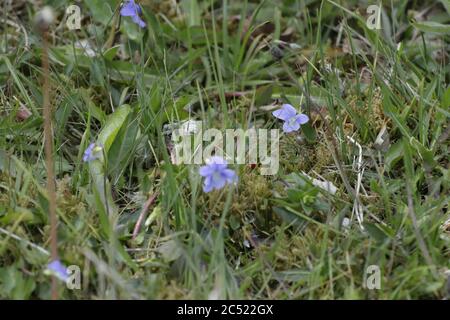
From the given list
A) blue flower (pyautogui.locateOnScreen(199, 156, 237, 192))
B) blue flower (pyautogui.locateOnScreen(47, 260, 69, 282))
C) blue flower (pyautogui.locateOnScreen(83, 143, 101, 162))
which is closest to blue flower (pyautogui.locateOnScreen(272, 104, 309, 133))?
blue flower (pyautogui.locateOnScreen(199, 156, 237, 192))

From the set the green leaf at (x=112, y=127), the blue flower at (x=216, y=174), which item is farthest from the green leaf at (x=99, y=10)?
the blue flower at (x=216, y=174)

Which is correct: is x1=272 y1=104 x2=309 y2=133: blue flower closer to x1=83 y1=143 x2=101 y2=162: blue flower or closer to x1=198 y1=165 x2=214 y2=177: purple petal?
x1=198 y1=165 x2=214 y2=177: purple petal

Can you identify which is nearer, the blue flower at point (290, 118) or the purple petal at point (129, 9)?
the blue flower at point (290, 118)

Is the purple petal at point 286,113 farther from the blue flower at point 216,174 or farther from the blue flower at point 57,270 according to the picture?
the blue flower at point 57,270

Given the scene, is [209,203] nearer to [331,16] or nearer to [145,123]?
[145,123]

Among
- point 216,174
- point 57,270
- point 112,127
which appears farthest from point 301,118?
point 57,270

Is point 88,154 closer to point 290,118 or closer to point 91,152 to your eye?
point 91,152
